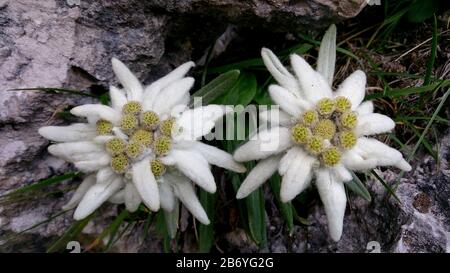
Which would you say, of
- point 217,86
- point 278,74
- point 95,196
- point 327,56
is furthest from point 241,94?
point 95,196

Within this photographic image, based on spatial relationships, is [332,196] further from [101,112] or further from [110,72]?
[110,72]

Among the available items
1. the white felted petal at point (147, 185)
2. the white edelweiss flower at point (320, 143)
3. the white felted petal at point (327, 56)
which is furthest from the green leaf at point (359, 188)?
the white felted petal at point (147, 185)

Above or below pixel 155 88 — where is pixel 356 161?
below

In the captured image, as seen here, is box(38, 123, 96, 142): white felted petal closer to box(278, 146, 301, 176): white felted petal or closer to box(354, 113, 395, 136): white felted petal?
box(278, 146, 301, 176): white felted petal

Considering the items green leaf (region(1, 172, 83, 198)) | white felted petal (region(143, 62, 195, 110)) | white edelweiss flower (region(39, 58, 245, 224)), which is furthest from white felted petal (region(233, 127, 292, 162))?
green leaf (region(1, 172, 83, 198))

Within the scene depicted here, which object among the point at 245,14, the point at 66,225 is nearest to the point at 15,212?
the point at 66,225

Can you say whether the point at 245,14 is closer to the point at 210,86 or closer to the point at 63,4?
the point at 210,86
